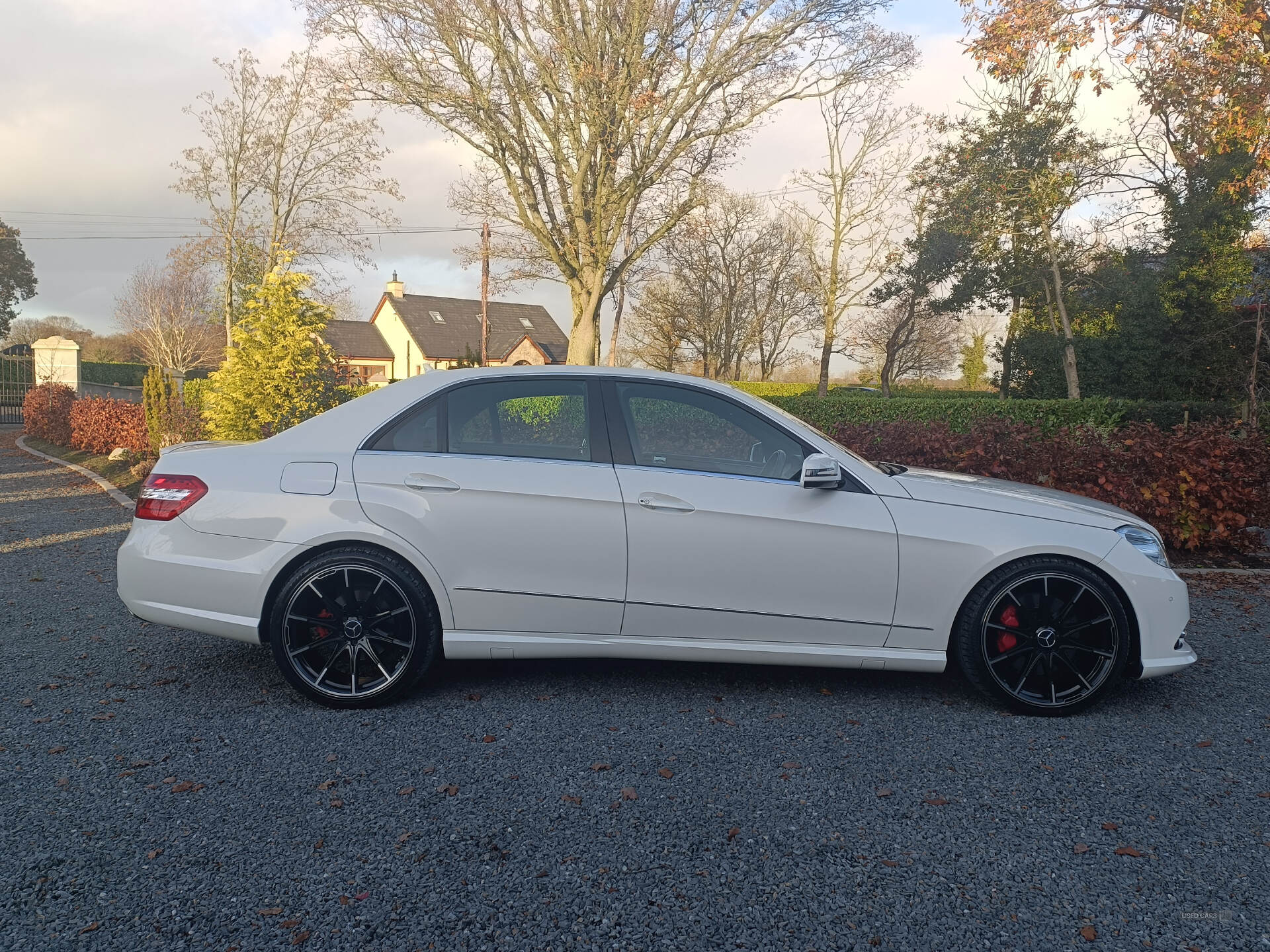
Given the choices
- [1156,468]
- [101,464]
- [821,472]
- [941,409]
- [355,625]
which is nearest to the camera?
[821,472]

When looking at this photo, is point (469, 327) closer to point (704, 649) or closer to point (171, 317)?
point (171, 317)

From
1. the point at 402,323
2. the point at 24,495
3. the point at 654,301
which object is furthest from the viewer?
the point at 402,323

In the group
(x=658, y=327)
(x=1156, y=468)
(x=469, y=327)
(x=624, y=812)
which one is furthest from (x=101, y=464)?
(x=469, y=327)

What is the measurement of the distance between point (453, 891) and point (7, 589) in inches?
226

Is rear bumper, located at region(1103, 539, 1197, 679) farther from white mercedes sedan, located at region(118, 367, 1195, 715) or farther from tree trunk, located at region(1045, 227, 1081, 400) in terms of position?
tree trunk, located at region(1045, 227, 1081, 400)

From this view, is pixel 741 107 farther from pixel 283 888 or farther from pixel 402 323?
pixel 402 323

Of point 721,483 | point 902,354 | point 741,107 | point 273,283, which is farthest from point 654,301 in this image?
point 721,483

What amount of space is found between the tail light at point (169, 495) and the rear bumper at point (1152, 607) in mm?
4138

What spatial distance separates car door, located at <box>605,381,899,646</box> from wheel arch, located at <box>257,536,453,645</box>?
83 centimetres

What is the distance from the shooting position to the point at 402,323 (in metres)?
60.0

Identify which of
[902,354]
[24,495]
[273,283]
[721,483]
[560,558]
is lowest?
[24,495]

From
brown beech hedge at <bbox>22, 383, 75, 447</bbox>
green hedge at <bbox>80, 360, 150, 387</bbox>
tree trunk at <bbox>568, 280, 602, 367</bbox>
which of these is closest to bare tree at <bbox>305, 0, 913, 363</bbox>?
tree trunk at <bbox>568, 280, 602, 367</bbox>

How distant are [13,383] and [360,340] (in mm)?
35402

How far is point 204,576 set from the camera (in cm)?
401
